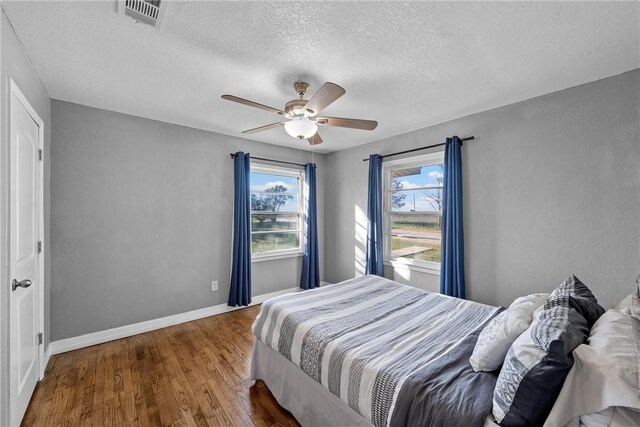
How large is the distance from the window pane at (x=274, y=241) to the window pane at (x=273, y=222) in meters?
0.10

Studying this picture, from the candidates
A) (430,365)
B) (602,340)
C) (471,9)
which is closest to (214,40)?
(471,9)

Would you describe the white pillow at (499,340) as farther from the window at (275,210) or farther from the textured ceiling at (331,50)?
the window at (275,210)

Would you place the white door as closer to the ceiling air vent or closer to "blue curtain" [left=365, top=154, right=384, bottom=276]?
the ceiling air vent

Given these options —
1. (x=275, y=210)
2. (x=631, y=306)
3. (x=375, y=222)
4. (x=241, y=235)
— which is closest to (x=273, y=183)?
(x=275, y=210)

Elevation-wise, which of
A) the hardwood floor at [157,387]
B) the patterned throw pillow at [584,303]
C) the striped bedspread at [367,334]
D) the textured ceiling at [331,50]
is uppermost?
the textured ceiling at [331,50]

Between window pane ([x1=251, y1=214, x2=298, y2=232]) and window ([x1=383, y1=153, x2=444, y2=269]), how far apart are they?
1.59 meters

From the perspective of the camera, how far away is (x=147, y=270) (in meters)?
3.22

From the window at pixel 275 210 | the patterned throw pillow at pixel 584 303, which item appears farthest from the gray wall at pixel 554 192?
A: the window at pixel 275 210

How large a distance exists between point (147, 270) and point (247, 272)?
1210 mm

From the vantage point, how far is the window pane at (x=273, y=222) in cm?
425

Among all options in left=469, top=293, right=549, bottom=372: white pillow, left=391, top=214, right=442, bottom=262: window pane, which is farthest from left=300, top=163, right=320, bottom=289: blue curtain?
left=469, top=293, right=549, bottom=372: white pillow

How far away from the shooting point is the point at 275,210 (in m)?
4.46

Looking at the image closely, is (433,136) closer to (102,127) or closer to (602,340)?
(602,340)

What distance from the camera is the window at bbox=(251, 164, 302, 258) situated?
13.9 ft
